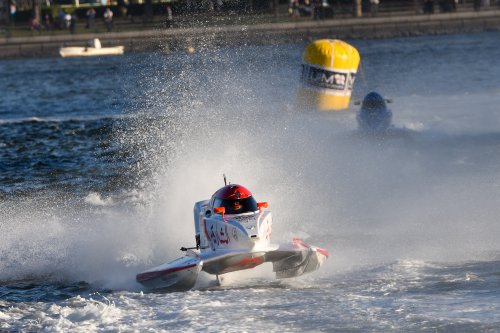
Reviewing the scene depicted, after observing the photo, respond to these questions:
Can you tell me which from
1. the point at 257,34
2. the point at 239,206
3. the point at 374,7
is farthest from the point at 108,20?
the point at 239,206

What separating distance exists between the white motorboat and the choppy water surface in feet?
59.0

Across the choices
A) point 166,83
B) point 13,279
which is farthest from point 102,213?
point 166,83

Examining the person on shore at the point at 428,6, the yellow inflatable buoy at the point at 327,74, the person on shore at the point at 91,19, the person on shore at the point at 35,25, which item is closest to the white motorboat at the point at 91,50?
the person on shore at the point at 91,19

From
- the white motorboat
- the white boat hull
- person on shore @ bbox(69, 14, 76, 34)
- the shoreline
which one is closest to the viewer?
the white boat hull

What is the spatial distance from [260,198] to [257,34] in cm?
4055

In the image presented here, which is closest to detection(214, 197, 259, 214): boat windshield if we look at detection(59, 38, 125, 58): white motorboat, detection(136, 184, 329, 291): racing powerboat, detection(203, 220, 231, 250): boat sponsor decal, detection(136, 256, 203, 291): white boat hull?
detection(136, 184, 329, 291): racing powerboat

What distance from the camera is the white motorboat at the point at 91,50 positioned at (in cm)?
5316

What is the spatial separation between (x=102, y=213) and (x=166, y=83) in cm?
2124

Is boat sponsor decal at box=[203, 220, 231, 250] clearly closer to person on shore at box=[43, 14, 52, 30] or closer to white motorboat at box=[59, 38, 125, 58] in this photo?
white motorboat at box=[59, 38, 125, 58]

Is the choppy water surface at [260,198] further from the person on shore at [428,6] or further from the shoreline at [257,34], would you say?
the person on shore at [428,6]

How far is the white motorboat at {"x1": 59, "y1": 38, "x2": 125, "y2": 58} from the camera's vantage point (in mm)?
53156

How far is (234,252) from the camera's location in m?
10.7

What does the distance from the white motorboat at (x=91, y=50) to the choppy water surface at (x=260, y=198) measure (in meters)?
18.0

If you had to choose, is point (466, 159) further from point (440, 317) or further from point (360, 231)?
point (440, 317)
